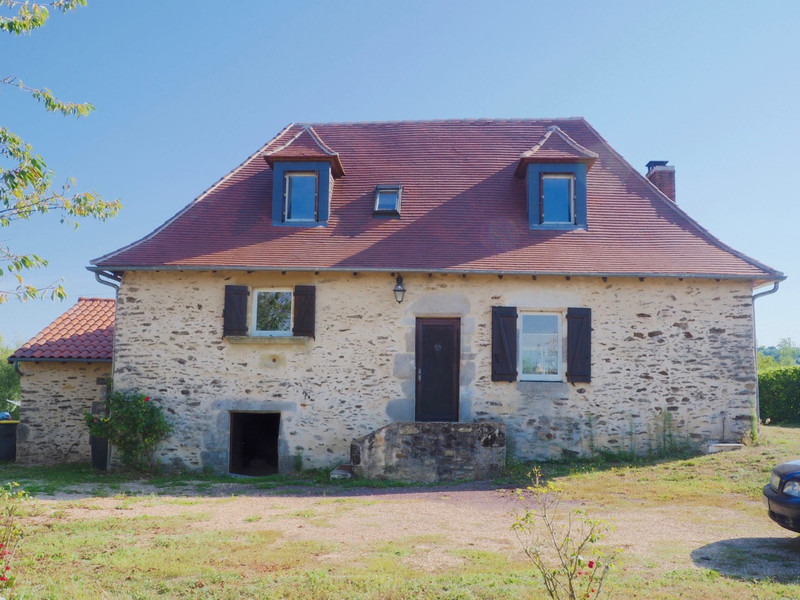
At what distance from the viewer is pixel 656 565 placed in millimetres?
5445

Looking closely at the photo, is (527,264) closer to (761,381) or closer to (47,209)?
(47,209)

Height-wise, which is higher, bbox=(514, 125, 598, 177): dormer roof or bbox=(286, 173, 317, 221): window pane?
bbox=(514, 125, 598, 177): dormer roof

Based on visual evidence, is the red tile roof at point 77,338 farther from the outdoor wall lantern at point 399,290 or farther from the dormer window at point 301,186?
the outdoor wall lantern at point 399,290

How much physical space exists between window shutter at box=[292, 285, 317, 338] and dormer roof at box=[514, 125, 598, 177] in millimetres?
4928

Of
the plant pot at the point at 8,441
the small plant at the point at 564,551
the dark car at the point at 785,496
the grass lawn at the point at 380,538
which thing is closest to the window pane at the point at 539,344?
the grass lawn at the point at 380,538

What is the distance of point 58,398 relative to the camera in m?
12.8

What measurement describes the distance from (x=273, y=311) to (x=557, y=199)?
234 inches

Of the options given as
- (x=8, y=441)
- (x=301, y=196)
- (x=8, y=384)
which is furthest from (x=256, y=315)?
(x=8, y=384)

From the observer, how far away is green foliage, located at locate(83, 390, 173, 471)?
434 inches

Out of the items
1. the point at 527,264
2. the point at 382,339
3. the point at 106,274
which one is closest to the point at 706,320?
the point at 527,264

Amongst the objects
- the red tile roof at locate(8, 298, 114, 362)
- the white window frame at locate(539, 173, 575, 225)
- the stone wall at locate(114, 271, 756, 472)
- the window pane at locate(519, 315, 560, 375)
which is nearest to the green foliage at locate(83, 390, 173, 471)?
the stone wall at locate(114, 271, 756, 472)

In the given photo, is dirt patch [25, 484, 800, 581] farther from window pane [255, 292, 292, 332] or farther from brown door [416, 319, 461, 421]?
window pane [255, 292, 292, 332]

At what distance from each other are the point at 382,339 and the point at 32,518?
6008 millimetres

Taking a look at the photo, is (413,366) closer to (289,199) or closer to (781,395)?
(289,199)
